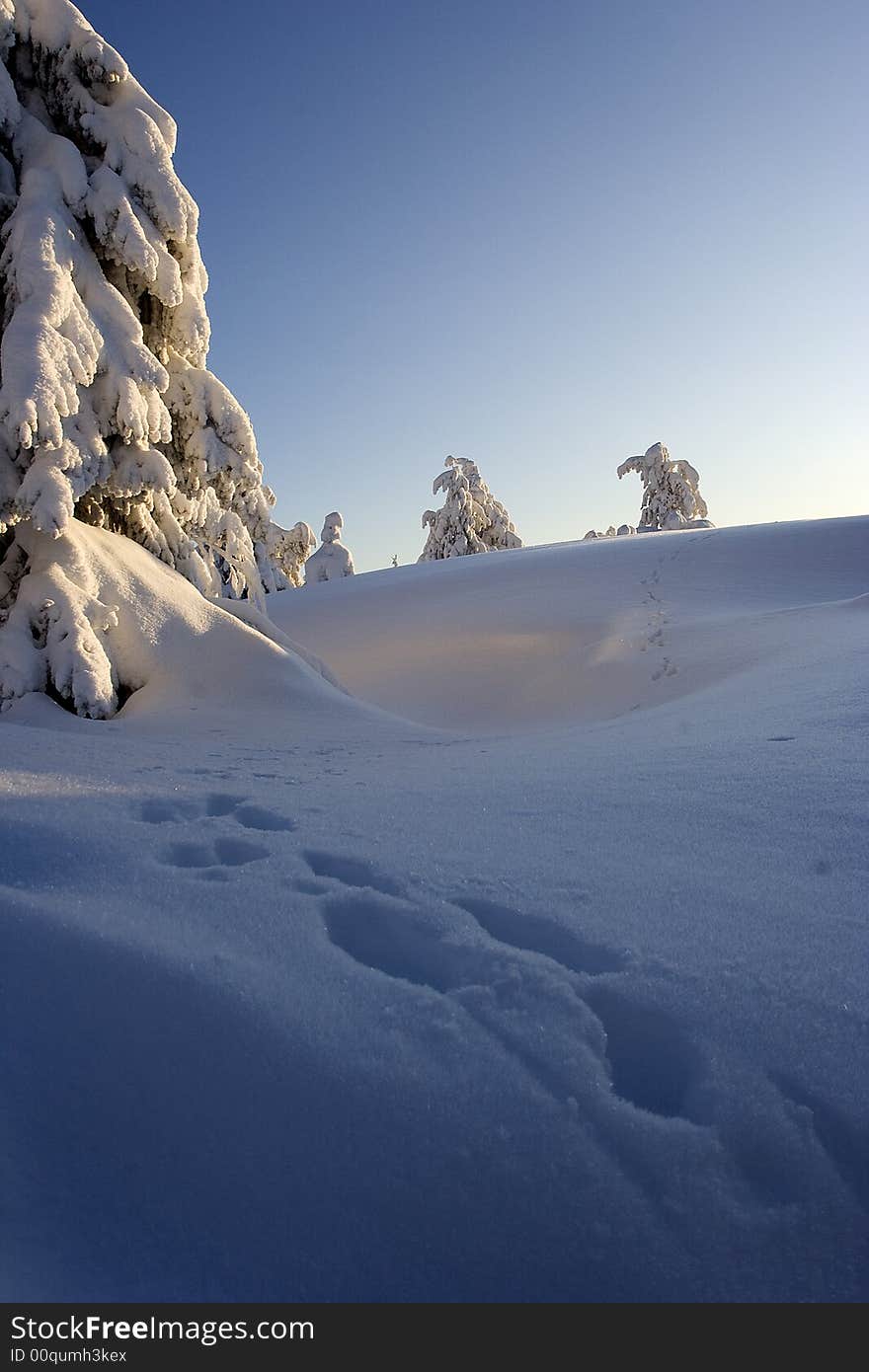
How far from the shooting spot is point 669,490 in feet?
A: 114

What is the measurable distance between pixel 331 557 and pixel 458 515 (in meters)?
6.30

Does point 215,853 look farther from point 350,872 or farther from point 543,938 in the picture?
point 543,938

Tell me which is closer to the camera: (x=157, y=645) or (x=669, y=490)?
(x=157, y=645)

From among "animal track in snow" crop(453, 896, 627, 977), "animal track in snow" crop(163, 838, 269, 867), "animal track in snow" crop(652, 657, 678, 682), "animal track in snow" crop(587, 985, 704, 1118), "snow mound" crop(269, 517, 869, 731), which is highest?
"snow mound" crop(269, 517, 869, 731)

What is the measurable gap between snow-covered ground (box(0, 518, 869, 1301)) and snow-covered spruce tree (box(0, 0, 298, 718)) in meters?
3.15

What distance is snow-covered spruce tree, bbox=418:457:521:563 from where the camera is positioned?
1312 inches

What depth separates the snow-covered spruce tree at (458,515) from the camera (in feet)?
109

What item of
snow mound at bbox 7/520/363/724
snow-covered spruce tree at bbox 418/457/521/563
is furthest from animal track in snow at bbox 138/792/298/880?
snow-covered spruce tree at bbox 418/457/521/563

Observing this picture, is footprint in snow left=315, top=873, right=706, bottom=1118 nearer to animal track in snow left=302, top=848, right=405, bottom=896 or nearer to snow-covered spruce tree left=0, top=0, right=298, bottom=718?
animal track in snow left=302, top=848, right=405, bottom=896

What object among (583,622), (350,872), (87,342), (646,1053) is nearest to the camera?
(646,1053)

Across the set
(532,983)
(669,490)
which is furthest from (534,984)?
(669,490)

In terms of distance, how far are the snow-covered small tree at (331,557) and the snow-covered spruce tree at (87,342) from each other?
89.9 ft

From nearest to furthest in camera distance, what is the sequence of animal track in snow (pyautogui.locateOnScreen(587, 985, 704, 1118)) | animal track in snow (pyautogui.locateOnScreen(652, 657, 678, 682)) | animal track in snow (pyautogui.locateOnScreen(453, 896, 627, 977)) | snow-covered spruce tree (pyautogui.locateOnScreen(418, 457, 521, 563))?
animal track in snow (pyautogui.locateOnScreen(587, 985, 704, 1118)) < animal track in snow (pyautogui.locateOnScreen(453, 896, 627, 977)) < animal track in snow (pyautogui.locateOnScreen(652, 657, 678, 682)) < snow-covered spruce tree (pyautogui.locateOnScreen(418, 457, 521, 563))

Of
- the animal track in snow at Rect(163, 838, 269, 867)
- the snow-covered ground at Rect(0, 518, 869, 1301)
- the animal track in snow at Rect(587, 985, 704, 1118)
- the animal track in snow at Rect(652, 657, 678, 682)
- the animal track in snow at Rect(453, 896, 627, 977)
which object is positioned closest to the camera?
the snow-covered ground at Rect(0, 518, 869, 1301)
